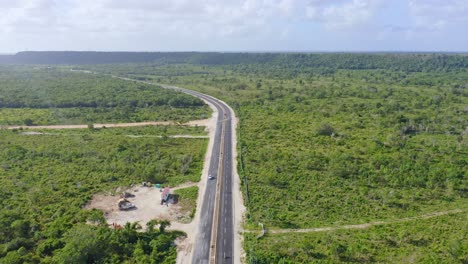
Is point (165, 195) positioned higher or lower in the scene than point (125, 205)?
higher

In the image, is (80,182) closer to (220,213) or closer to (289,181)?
(220,213)

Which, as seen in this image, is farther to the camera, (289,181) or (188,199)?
(289,181)

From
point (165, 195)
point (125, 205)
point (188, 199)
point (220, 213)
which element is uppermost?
point (165, 195)

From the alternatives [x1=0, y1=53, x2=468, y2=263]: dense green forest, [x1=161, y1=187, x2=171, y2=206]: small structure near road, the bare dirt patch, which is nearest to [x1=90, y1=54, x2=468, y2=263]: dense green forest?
[x1=0, y1=53, x2=468, y2=263]: dense green forest

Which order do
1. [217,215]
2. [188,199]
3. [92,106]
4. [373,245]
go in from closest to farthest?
1. [373,245]
2. [217,215]
3. [188,199]
4. [92,106]

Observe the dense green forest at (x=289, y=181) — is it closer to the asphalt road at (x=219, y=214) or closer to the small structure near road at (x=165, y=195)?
the asphalt road at (x=219, y=214)

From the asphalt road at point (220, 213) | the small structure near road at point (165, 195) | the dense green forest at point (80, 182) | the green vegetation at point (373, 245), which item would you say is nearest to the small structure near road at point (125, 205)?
the dense green forest at point (80, 182)

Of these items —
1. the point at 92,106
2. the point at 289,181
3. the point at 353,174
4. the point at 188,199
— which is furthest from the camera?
the point at 92,106

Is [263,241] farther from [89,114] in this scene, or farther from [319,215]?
[89,114]

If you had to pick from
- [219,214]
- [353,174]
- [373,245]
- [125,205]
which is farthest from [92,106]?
[373,245]
